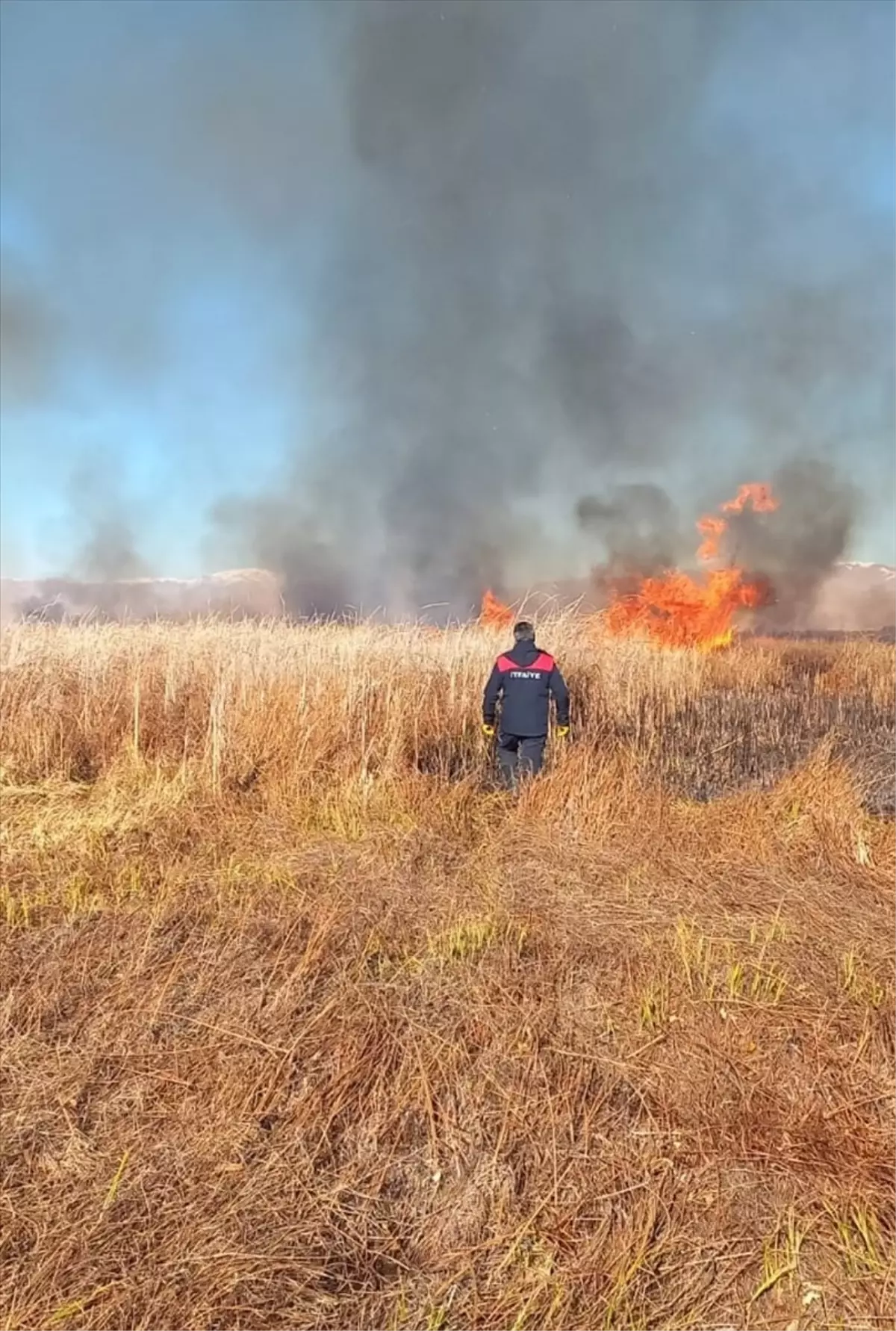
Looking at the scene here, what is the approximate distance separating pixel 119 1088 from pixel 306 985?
0.89m

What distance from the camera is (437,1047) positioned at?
3.01m

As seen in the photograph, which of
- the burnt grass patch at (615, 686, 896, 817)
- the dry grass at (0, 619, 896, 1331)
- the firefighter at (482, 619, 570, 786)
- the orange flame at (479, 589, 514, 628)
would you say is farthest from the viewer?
the orange flame at (479, 589, 514, 628)

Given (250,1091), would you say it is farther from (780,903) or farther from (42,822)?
(42,822)

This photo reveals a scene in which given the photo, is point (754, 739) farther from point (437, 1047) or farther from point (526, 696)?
point (437, 1047)

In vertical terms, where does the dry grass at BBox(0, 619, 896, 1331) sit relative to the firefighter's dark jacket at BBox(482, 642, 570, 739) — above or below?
below

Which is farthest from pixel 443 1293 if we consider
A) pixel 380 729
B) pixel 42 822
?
pixel 380 729

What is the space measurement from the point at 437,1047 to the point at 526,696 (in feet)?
14.9

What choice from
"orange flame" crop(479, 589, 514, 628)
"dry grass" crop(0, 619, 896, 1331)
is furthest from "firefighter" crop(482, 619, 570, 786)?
"orange flame" crop(479, 589, 514, 628)

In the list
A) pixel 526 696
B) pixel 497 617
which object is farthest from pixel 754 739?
pixel 526 696

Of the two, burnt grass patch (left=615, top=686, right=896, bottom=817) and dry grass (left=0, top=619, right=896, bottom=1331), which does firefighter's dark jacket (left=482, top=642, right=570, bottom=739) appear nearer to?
dry grass (left=0, top=619, right=896, bottom=1331)

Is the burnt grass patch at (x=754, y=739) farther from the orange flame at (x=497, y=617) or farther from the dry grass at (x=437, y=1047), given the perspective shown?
the orange flame at (x=497, y=617)

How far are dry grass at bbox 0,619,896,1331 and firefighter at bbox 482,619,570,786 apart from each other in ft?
0.95

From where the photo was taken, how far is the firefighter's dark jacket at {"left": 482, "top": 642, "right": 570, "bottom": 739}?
7.35 m

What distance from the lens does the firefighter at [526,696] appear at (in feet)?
24.1
